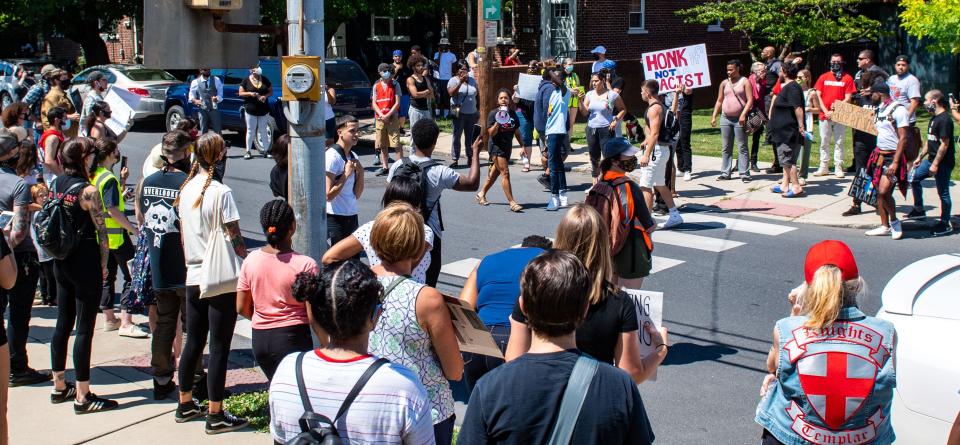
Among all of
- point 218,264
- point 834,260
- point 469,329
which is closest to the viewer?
point 834,260

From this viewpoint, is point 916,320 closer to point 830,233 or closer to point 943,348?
point 943,348

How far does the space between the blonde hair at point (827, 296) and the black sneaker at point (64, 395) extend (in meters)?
4.74

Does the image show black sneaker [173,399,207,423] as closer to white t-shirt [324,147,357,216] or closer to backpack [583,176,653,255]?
white t-shirt [324,147,357,216]

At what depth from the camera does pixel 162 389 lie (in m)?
6.41

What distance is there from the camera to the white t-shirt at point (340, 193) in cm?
783

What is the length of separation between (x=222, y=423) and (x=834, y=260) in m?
3.69

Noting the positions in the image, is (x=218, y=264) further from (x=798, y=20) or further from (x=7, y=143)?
(x=798, y=20)

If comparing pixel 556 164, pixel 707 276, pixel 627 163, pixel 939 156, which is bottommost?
pixel 707 276

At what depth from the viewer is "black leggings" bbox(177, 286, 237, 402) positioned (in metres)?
5.76

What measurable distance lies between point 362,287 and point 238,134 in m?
18.7

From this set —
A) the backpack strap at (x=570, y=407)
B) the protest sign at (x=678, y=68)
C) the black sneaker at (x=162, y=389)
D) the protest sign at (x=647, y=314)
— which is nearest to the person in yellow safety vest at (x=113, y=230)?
the black sneaker at (x=162, y=389)

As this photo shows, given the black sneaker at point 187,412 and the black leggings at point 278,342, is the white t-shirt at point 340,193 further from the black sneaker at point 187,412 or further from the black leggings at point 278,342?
the black leggings at point 278,342

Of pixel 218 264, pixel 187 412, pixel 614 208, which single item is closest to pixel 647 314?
pixel 614 208

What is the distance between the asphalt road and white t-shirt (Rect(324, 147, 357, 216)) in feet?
4.33
